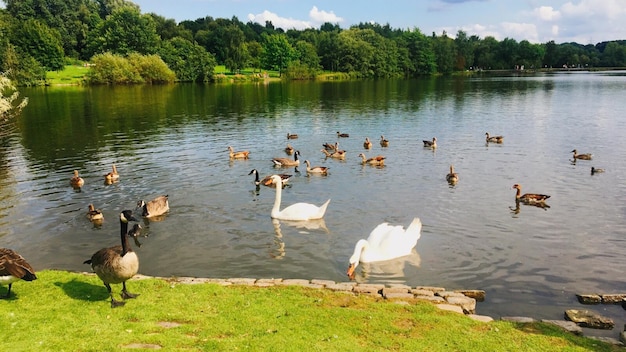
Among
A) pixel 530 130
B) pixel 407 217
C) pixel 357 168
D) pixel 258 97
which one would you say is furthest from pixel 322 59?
pixel 407 217

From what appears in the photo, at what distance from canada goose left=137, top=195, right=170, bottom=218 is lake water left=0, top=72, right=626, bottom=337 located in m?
0.60

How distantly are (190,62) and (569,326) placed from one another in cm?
13205

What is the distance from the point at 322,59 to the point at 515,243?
500 ft

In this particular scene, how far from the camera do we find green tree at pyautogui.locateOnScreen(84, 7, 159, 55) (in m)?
133

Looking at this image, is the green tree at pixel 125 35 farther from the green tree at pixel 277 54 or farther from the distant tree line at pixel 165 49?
the green tree at pixel 277 54

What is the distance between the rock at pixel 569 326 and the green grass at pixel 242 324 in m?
0.44

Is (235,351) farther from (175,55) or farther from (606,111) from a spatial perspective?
(175,55)

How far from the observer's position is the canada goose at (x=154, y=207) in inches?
785

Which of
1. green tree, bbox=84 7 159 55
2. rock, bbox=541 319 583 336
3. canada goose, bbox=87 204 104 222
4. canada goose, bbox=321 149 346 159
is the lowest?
rock, bbox=541 319 583 336

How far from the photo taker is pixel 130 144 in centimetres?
3809

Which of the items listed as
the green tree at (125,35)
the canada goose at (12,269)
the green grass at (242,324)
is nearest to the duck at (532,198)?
the green grass at (242,324)

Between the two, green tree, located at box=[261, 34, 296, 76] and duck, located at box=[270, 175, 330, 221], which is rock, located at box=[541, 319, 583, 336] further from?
green tree, located at box=[261, 34, 296, 76]

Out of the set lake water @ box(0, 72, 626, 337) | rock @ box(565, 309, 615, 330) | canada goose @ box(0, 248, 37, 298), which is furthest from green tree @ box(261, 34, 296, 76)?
rock @ box(565, 309, 615, 330)

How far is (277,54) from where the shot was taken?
151m
